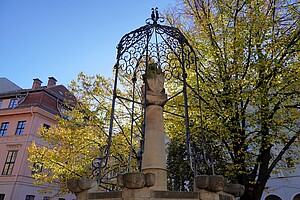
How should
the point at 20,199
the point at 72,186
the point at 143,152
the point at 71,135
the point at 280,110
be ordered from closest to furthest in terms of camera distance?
the point at 72,186 < the point at 143,152 < the point at 280,110 < the point at 71,135 < the point at 20,199

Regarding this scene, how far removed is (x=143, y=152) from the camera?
18.0 feet

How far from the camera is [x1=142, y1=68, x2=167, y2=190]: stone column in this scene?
17.4ft

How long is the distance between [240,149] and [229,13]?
577 centimetres

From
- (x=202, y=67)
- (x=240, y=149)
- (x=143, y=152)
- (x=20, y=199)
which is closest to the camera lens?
(x=143, y=152)

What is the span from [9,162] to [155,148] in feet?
76.3

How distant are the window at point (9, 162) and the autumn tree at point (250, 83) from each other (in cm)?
1910

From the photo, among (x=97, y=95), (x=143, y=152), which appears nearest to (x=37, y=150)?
(x=97, y=95)

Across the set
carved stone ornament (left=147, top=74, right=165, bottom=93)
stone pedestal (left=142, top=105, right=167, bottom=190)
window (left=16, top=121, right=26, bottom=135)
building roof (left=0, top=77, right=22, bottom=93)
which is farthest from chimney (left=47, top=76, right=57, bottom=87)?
stone pedestal (left=142, top=105, right=167, bottom=190)

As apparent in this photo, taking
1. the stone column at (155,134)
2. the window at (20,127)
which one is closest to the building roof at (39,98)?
the window at (20,127)

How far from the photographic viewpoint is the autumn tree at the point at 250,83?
9172mm

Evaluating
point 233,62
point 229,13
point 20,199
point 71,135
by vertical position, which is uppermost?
point 229,13

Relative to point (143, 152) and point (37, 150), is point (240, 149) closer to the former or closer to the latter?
point (143, 152)

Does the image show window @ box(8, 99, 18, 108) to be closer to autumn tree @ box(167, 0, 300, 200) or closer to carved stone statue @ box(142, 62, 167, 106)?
autumn tree @ box(167, 0, 300, 200)

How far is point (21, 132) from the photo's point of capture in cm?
2497
